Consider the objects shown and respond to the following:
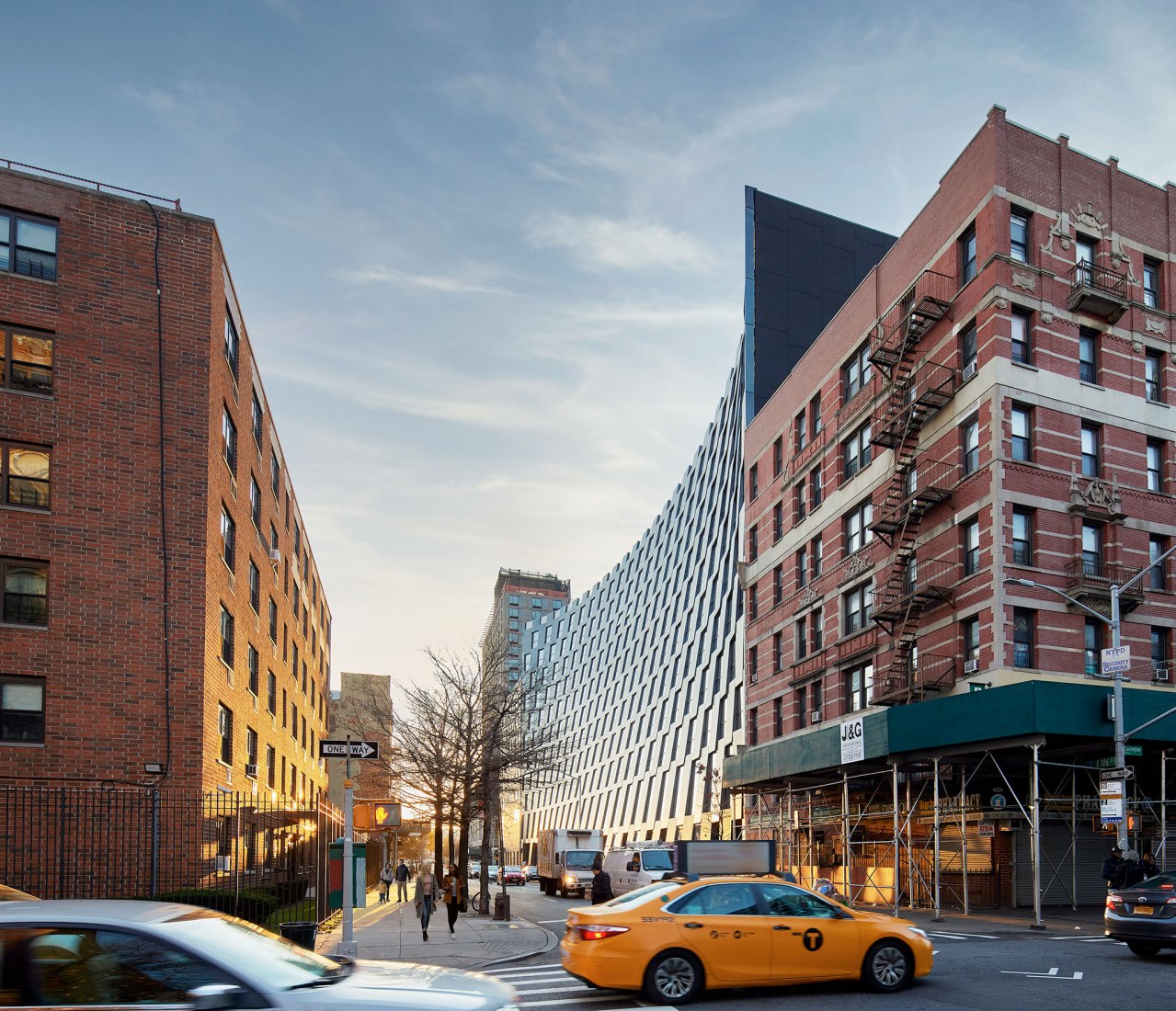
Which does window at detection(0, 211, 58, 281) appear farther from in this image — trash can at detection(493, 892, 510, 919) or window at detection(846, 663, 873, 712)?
window at detection(846, 663, 873, 712)

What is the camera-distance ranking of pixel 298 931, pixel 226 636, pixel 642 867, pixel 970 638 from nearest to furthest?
pixel 298 931
pixel 226 636
pixel 970 638
pixel 642 867

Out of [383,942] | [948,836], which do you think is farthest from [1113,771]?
[383,942]

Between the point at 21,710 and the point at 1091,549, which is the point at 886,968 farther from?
the point at 1091,549

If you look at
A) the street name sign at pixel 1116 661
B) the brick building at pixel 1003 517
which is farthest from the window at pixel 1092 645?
the street name sign at pixel 1116 661

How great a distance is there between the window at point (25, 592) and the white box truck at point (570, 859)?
961 inches

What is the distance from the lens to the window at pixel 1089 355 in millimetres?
32531

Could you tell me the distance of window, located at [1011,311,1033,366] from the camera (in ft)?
103

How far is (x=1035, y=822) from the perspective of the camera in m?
24.2

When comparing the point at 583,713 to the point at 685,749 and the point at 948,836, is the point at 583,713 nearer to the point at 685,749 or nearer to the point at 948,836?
the point at 685,749

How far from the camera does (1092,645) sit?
100 feet

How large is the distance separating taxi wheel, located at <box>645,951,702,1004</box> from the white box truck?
98.7 feet

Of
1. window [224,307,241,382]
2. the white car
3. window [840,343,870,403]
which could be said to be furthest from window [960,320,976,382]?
the white car

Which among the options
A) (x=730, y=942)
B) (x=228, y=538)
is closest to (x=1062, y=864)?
(x=730, y=942)

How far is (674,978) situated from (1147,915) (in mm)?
7745
